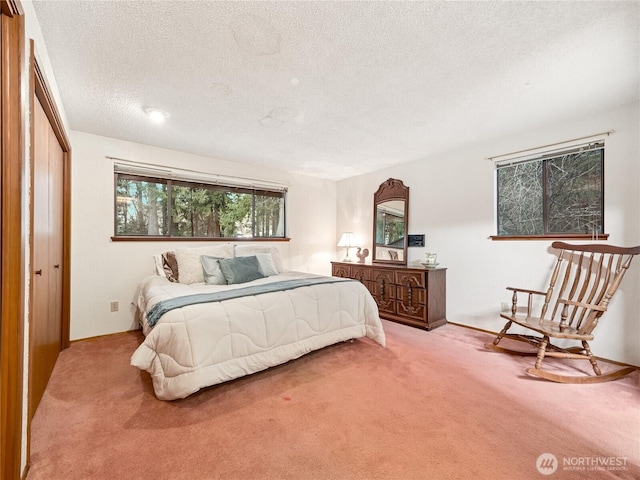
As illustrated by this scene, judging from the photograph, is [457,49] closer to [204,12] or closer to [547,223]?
[204,12]

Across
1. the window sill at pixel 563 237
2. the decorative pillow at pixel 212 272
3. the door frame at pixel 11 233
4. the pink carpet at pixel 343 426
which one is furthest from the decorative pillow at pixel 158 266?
the window sill at pixel 563 237

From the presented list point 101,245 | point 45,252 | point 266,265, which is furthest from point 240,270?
point 101,245

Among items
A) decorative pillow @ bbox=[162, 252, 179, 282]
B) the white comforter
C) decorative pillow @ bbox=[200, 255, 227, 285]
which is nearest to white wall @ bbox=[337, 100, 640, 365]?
the white comforter

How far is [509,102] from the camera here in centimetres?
234

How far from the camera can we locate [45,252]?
190 centimetres

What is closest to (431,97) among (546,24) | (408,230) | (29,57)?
(546,24)

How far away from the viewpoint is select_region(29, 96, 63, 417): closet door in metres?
1.63

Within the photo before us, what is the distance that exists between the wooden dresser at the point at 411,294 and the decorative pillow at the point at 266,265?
1.50 meters

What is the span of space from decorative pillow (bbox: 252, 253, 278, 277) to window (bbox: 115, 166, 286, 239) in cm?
91

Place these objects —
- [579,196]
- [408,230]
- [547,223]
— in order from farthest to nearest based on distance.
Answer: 1. [408,230]
2. [547,223]
3. [579,196]

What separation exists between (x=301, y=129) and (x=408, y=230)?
7.24 ft

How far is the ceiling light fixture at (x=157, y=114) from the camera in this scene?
2506 mm

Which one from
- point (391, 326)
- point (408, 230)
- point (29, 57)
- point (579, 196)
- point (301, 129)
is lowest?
point (391, 326)

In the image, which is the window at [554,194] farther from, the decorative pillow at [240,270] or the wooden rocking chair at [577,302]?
the decorative pillow at [240,270]
